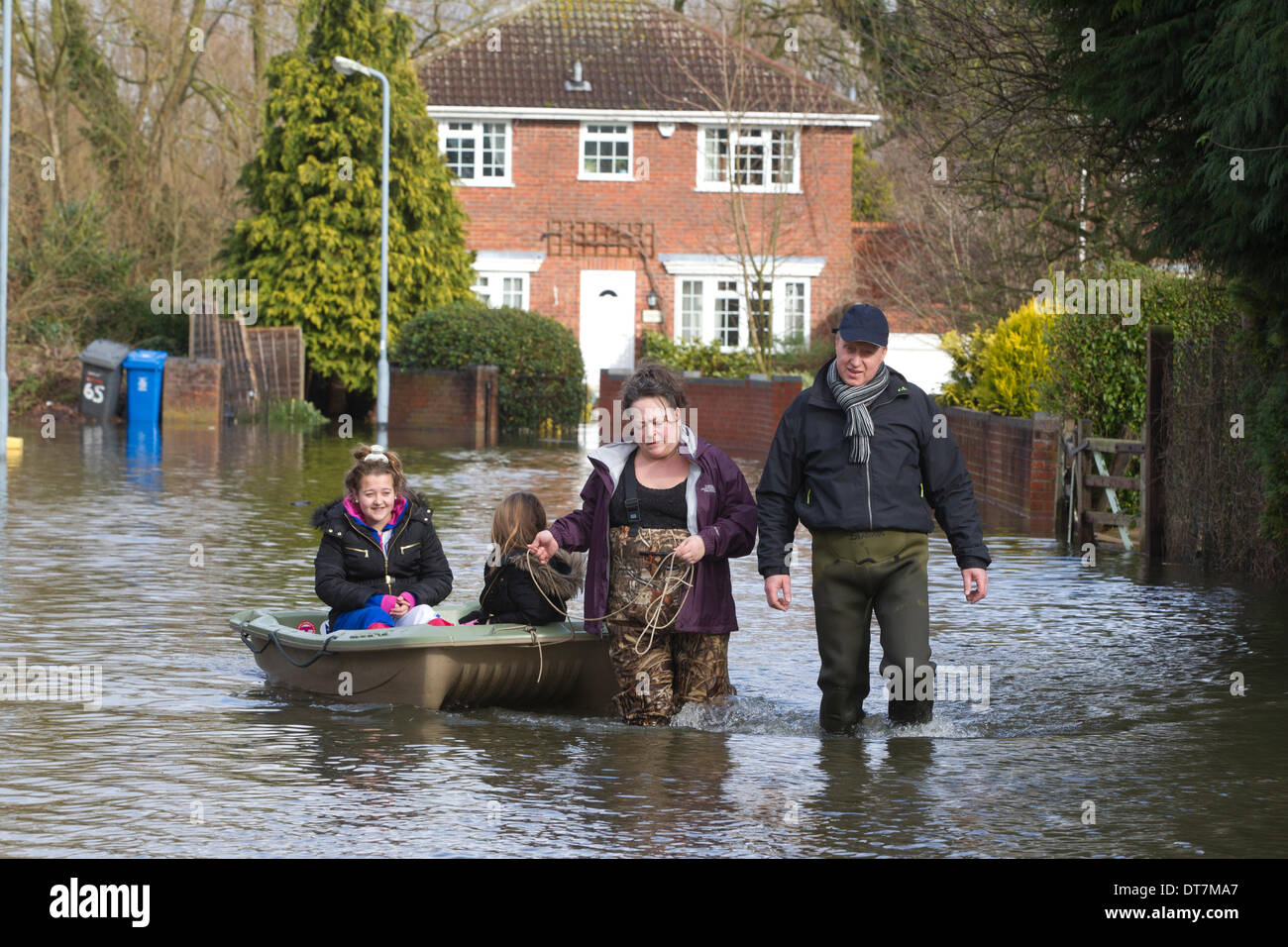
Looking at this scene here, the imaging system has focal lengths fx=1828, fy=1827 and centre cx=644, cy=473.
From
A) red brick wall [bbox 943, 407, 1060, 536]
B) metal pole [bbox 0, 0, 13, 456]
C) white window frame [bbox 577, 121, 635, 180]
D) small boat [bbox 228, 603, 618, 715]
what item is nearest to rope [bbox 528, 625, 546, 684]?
small boat [bbox 228, 603, 618, 715]

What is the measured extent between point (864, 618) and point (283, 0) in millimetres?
40498

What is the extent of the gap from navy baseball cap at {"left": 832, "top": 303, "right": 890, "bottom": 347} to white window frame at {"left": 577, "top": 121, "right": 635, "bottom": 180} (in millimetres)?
36641

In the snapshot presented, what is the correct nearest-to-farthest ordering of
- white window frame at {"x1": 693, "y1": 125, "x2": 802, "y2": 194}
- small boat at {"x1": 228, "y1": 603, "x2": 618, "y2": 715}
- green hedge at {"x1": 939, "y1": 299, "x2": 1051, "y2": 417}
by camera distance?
small boat at {"x1": 228, "y1": 603, "x2": 618, "y2": 715} < green hedge at {"x1": 939, "y1": 299, "x2": 1051, "y2": 417} < white window frame at {"x1": 693, "y1": 125, "x2": 802, "y2": 194}

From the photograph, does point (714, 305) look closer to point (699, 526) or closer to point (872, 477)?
point (699, 526)

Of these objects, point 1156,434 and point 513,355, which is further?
point 513,355

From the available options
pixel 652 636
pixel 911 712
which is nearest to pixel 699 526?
pixel 652 636

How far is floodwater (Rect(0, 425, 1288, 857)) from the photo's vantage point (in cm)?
636

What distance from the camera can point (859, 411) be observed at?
7.62 meters

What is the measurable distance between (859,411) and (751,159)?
37.0m

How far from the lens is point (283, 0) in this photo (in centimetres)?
4519

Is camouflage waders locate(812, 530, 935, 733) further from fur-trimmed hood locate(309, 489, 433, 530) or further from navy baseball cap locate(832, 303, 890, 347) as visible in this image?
fur-trimmed hood locate(309, 489, 433, 530)

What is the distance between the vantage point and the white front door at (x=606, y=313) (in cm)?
4378
